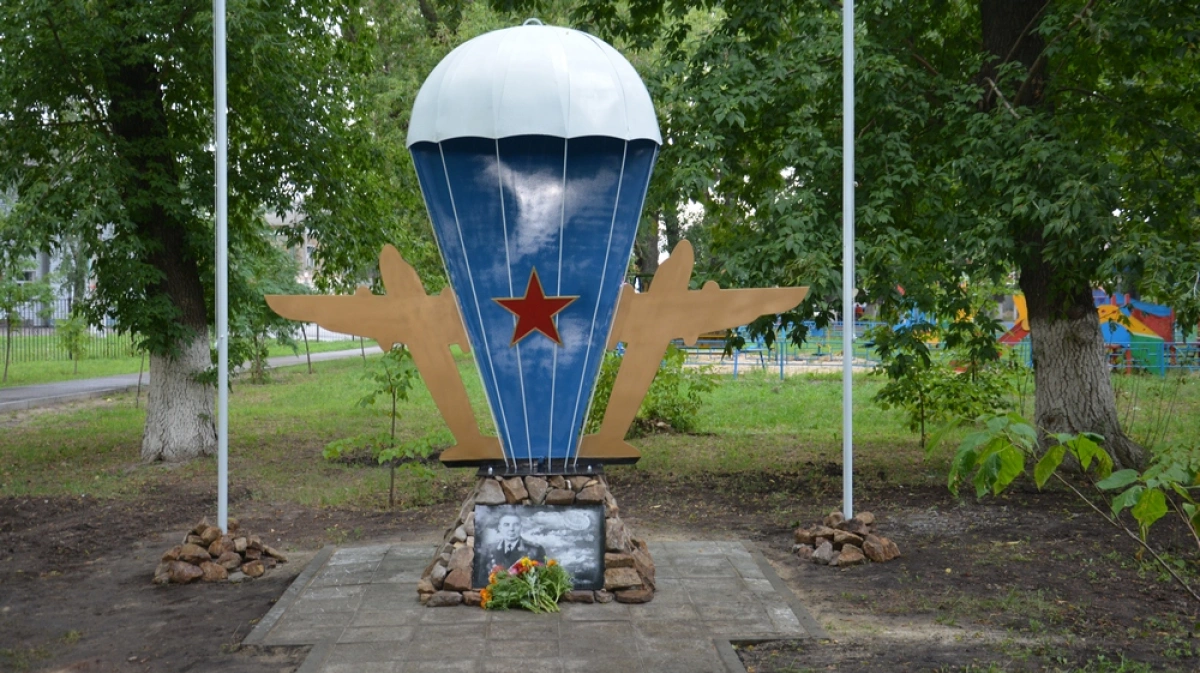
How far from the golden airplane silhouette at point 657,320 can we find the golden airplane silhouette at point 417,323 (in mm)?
767

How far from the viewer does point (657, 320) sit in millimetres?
6617

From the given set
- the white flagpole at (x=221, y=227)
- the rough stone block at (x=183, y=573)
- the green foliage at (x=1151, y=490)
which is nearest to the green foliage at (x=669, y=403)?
the white flagpole at (x=221, y=227)

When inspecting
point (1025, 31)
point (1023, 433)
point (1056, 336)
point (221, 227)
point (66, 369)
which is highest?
point (1025, 31)

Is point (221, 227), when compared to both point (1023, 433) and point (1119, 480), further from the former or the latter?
point (1119, 480)

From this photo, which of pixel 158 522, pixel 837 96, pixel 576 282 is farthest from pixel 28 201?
pixel 837 96

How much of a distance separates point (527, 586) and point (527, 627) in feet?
1.32

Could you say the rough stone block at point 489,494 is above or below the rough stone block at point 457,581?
above

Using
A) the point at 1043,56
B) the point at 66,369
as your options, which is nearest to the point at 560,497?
the point at 1043,56

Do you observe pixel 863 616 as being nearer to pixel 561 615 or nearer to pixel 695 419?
pixel 561 615

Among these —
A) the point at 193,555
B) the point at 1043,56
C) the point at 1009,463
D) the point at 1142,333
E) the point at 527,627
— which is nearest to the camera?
the point at 1009,463

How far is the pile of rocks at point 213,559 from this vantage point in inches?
280

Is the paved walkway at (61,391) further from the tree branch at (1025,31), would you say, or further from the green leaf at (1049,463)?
the green leaf at (1049,463)

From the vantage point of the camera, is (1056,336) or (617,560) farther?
(1056,336)

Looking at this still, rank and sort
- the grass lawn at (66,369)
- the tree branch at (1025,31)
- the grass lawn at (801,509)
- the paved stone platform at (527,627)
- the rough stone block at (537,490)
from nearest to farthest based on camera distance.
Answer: the paved stone platform at (527,627) → the grass lawn at (801,509) → the rough stone block at (537,490) → the tree branch at (1025,31) → the grass lawn at (66,369)
